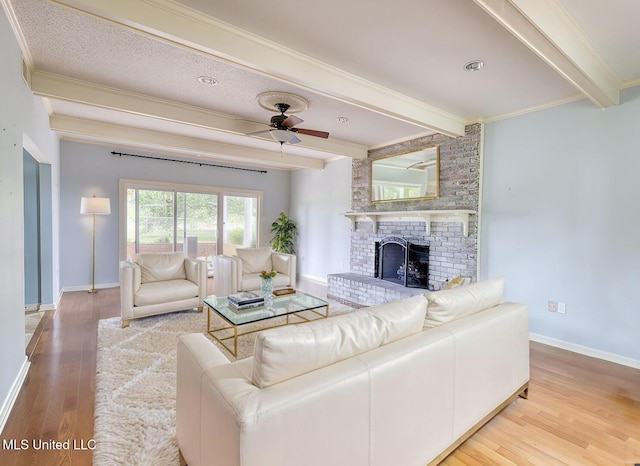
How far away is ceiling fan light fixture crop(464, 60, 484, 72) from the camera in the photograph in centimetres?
266

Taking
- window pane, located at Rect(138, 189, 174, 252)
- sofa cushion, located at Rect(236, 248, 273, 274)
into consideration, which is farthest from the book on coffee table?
window pane, located at Rect(138, 189, 174, 252)

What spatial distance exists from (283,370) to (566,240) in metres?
3.52

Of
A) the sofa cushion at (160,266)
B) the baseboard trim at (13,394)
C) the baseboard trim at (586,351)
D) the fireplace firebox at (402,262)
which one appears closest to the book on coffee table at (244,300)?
the sofa cushion at (160,266)

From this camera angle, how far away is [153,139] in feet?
16.1

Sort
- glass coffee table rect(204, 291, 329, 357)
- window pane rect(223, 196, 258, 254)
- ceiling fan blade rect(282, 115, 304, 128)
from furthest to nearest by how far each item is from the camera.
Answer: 1. window pane rect(223, 196, 258, 254)
2. ceiling fan blade rect(282, 115, 304, 128)
3. glass coffee table rect(204, 291, 329, 357)

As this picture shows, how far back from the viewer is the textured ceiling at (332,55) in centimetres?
203

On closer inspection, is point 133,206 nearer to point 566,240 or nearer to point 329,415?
point 329,415

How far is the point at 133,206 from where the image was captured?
6.06m

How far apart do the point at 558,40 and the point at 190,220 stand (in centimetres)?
639

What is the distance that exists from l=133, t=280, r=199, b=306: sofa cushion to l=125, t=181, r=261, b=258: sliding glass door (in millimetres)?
2432

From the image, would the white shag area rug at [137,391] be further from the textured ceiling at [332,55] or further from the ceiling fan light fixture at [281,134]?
the textured ceiling at [332,55]

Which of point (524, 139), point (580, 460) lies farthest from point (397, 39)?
point (580, 460)

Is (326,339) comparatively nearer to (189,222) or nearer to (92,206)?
(92,206)

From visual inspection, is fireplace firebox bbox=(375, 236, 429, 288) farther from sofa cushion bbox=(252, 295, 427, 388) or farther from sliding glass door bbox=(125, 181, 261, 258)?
sliding glass door bbox=(125, 181, 261, 258)
